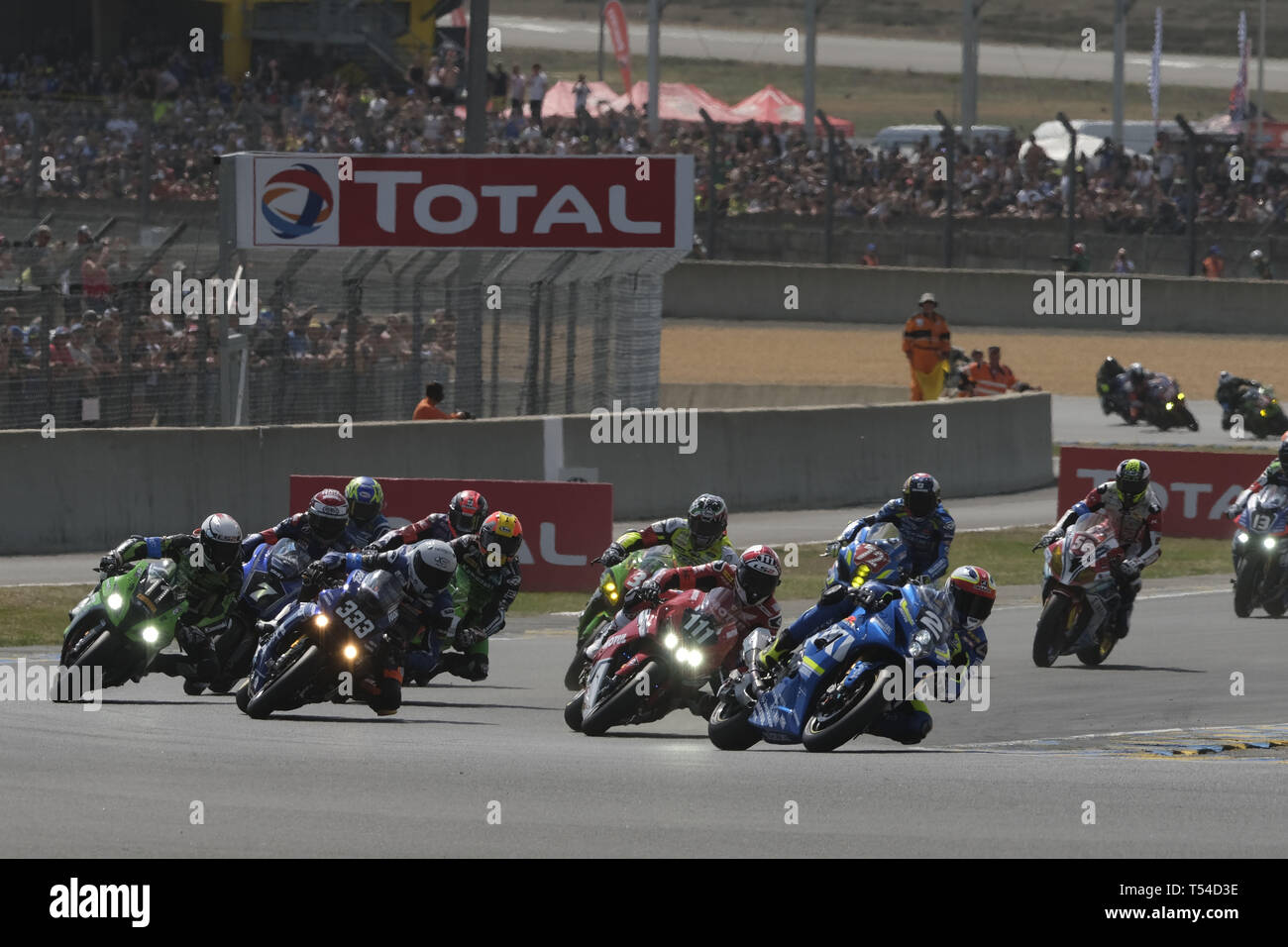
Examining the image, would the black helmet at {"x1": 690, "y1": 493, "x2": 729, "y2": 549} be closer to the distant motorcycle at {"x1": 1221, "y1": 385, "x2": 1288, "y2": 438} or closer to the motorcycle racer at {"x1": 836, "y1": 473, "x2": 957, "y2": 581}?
the motorcycle racer at {"x1": 836, "y1": 473, "x2": 957, "y2": 581}

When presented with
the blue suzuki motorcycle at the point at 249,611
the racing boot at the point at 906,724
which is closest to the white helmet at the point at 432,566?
the blue suzuki motorcycle at the point at 249,611

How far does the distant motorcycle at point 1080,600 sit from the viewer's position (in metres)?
15.3

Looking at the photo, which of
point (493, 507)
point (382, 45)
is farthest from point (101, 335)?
point (382, 45)

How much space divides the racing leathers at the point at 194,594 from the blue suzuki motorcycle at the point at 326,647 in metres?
1.20

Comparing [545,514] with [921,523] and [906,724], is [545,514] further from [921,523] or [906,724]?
[906,724]

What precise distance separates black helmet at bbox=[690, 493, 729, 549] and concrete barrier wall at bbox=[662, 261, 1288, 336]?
27706 millimetres

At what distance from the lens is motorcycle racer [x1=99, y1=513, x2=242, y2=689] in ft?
43.8

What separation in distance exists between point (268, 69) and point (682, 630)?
121 ft

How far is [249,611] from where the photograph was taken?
44.5ft

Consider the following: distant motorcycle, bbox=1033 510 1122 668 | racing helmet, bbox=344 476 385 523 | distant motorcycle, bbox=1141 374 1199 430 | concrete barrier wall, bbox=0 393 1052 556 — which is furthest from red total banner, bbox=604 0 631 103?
racing helmet, bbox=344 476 385 523

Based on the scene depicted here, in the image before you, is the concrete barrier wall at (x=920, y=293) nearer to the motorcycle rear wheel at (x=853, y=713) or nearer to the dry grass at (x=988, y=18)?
the motorcycle rear wheel at (x=853, y=713)
